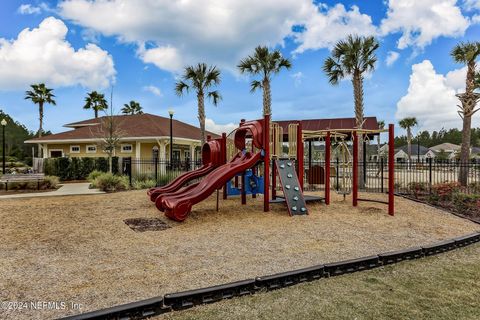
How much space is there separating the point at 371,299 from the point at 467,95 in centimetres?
1393

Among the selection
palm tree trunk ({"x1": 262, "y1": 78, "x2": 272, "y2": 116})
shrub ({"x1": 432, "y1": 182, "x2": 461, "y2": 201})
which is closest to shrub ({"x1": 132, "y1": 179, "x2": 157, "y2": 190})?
palm tree trunk ({"x1": 262, "y1": 78, "x2": 272, "y2": 116})

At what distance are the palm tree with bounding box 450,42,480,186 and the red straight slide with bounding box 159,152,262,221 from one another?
9.98m

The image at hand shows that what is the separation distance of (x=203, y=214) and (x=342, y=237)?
347 cm

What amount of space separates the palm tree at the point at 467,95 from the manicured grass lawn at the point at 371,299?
10927 millimetres

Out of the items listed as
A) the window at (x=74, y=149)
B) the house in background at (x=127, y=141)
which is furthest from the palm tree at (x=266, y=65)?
the window at (x=74, y=149)

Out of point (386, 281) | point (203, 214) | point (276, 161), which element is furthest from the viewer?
point (276, 161)

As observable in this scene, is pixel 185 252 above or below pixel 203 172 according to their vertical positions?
below

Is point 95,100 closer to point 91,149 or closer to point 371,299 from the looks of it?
point 91,149

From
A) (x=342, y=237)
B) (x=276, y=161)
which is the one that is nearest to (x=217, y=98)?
(x=276, y=161)

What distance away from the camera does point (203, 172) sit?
10.3m

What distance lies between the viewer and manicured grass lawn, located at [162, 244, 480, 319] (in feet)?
10.6

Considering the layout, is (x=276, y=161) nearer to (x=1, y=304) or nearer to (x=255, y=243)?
(x=255, y=243)

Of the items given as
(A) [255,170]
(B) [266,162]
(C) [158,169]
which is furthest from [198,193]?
(C) [158,169]

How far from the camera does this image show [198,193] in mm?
7754
